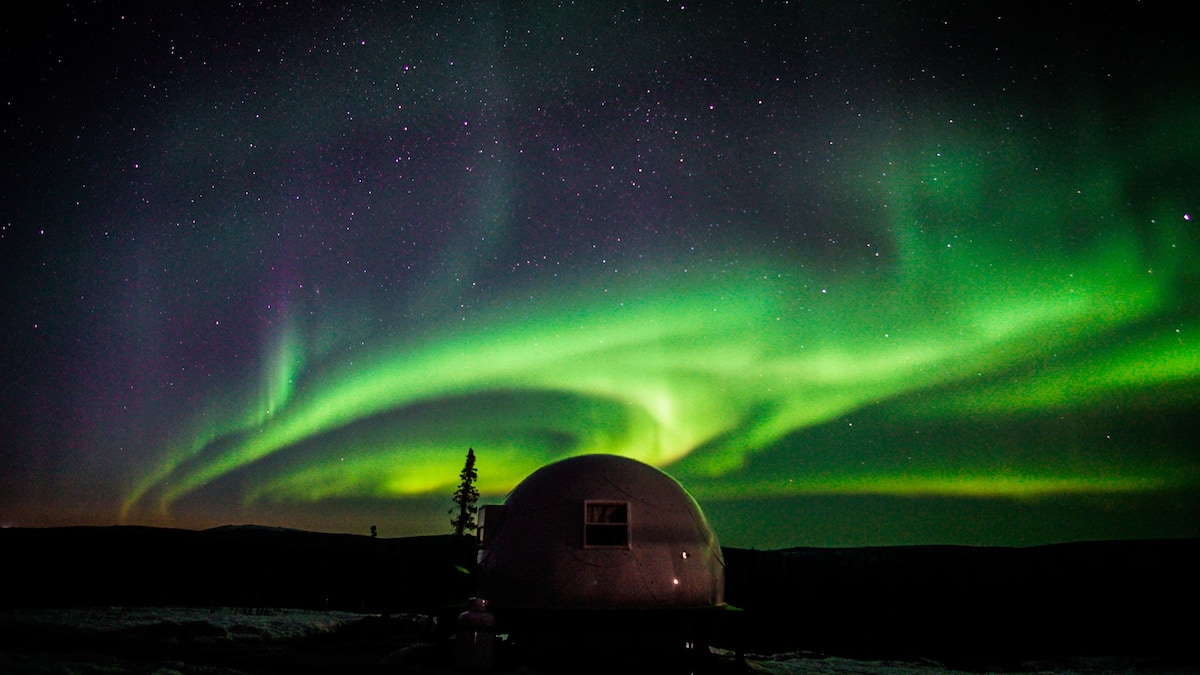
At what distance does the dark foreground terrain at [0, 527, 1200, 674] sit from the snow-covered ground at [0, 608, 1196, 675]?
0.15ft

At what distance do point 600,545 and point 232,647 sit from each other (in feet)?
19.4

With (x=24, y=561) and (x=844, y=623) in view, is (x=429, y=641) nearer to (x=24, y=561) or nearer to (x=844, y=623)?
(x=24, y=561)

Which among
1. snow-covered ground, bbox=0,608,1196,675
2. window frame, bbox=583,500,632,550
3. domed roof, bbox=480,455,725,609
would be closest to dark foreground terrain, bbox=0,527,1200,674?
snow-covered ground, bbox=0,608,1196,675

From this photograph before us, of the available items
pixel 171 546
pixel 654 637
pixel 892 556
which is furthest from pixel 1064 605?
pixel 892 556

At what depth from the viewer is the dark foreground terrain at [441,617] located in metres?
9.51

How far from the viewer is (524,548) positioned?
37.1ft

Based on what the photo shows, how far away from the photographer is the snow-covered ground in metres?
7.14

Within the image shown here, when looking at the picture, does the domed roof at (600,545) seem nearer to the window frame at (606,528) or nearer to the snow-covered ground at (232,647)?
the window frame at (606,528)

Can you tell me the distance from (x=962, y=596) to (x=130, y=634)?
46.4 m

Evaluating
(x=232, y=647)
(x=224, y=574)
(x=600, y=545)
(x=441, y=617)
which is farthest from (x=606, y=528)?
(x=224, y=574)

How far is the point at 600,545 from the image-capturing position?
1095 cm

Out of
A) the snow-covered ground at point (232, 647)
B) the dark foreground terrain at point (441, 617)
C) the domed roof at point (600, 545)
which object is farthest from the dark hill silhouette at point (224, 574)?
the domed roof at point (600, 545)

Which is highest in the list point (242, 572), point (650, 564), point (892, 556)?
point (650, 564)

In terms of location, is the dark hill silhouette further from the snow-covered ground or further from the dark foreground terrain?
the snow-covered ground
